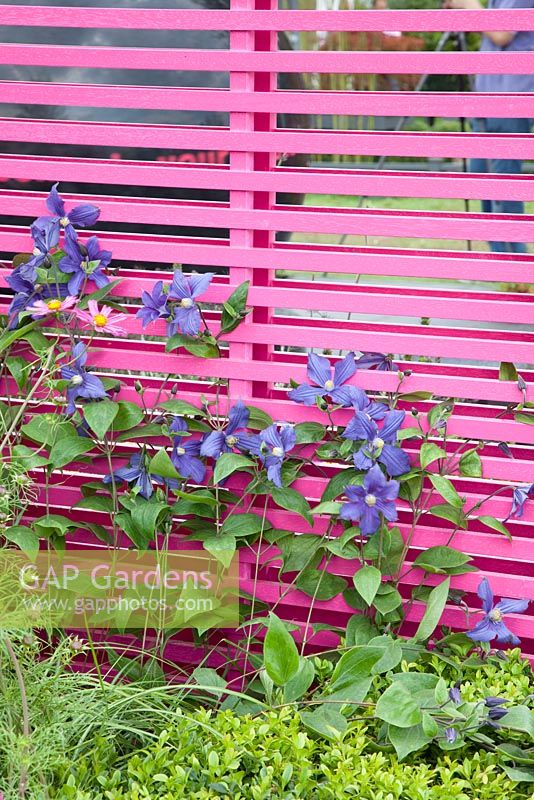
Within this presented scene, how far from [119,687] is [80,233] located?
1.01 m

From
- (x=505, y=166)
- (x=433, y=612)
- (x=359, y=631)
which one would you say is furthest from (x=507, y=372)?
(x=505, y=166)

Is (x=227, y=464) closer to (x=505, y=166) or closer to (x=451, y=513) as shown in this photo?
(x=451, y=513)

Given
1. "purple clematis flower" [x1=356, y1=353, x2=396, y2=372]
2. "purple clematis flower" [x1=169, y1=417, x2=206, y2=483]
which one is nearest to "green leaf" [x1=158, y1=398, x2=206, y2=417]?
"purple clematis flower" [x1=169, y1=417, x2=206, y2=483]

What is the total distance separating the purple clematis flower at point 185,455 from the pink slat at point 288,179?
52 centimetres

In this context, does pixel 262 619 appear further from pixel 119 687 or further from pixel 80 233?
pixel 80 233

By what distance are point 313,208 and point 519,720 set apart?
1.18 meters

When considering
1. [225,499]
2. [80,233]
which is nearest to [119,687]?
[225,499]

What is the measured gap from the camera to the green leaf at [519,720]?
5.40 ft

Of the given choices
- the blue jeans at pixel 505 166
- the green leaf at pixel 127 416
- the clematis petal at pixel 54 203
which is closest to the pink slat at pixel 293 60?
the clematis petal at pixel 54 203

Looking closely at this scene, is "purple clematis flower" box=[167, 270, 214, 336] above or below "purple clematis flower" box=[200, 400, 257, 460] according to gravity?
above

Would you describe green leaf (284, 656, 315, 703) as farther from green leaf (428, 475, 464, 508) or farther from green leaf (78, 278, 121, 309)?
green leaf (78, 278, 121, 309)

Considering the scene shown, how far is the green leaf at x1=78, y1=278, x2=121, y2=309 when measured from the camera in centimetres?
208

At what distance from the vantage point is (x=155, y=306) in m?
2.02

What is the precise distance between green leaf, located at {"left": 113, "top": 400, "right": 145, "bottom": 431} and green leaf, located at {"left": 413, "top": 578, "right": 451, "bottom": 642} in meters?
0.72
